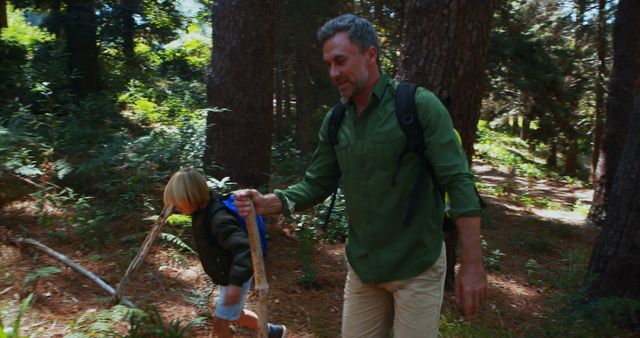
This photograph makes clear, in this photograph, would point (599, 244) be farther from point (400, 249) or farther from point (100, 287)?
point (100, 287)

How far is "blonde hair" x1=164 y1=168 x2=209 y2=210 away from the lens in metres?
3.90

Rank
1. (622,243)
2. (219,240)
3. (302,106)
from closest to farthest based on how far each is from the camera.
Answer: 1. (219,240)
2. (622,243)
3. (302,106)

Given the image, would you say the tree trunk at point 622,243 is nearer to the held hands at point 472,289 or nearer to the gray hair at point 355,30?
the held hands at point 472,289

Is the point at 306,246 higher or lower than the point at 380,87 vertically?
lower

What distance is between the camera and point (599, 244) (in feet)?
18.7

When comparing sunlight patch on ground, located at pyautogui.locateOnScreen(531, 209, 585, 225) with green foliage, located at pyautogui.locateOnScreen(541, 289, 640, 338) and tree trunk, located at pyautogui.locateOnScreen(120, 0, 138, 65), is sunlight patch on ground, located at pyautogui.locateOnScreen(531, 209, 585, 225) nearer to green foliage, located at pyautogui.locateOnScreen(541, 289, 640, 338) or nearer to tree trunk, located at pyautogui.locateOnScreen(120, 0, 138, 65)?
green foliage, located at pyautogui.locateOnScreen(541, 289, 640, 338)

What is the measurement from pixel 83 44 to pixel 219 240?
1130cm

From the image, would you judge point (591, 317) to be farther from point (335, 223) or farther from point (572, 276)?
point (335, 223)

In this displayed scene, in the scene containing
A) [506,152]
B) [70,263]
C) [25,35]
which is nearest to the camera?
[70,263]

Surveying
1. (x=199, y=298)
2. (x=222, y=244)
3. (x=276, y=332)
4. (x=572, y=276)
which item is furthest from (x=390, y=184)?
(x=572, y=276)

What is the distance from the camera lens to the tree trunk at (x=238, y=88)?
720cm

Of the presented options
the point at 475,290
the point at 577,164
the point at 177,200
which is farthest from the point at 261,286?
the point at 577,164

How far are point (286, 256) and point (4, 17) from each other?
1552 cm

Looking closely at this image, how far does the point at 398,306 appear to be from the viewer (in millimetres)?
2779
